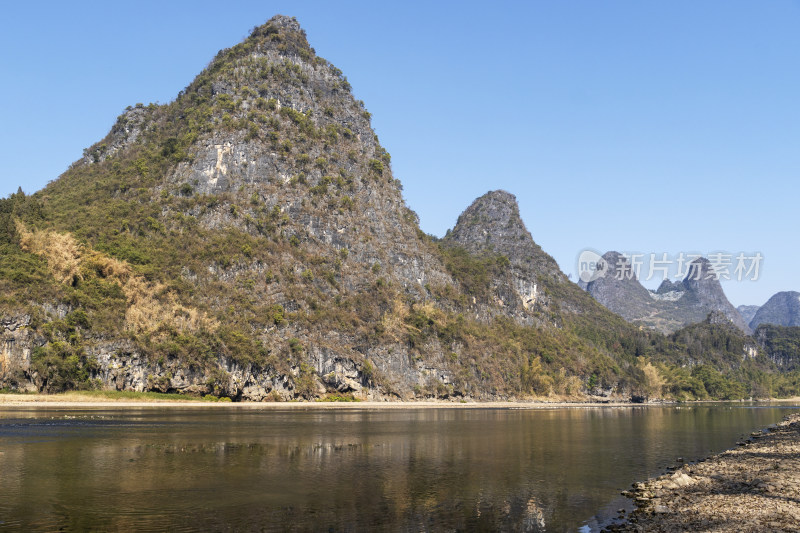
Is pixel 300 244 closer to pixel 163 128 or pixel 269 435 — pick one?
pixel 163 128

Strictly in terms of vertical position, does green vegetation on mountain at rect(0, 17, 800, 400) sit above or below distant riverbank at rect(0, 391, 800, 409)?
above

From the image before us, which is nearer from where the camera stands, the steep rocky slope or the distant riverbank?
the distant riverbank

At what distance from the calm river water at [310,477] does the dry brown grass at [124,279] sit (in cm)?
5480

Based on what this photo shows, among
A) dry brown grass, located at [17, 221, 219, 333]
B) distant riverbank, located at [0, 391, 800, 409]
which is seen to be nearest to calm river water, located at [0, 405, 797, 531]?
distant riverbank, located at [0, 391, 800, 409]

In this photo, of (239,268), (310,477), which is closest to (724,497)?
(310,477)

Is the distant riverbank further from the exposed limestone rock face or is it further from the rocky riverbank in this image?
the rocky riverbank

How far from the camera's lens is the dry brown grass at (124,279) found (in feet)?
373

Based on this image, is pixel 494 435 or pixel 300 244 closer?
pixel 494 435

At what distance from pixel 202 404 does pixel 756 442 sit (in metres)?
84.1

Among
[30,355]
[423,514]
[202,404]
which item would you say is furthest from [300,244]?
[423,514]

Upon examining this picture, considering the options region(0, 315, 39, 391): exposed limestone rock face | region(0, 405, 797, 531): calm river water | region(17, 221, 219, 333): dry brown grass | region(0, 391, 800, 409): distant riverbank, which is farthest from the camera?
region(17, 221, 219, 333): dry brown grass

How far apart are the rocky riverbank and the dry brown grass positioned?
10004cm

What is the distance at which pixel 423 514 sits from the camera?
86.0ft

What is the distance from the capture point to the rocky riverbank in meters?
23.3
